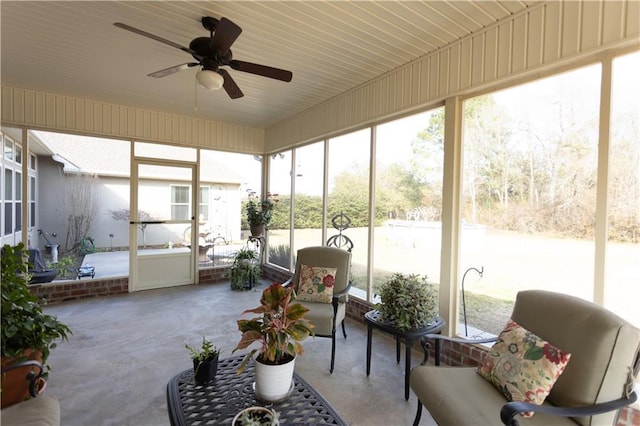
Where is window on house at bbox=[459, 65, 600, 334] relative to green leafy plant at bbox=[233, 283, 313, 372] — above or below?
above

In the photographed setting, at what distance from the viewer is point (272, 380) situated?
1.51 meters

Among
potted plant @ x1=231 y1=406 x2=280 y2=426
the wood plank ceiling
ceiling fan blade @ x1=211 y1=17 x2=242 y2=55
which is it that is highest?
the wood plank ceiling

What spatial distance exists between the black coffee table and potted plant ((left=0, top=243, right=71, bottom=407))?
0.71m

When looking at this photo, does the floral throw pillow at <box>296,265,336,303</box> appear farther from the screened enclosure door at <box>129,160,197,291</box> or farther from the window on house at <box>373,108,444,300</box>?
the screened enclosure door at <box>129,160,197,291</box>

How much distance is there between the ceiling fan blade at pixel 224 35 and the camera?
76.6 inches

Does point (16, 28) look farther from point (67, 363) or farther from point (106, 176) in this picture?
point (67, 363)

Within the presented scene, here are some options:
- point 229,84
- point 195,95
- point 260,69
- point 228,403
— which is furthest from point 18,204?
point 228,403

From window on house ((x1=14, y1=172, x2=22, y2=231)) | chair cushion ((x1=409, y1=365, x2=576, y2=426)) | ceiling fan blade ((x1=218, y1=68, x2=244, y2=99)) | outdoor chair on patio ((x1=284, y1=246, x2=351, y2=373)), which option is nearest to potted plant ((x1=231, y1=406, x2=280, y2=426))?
chair cushion ((x1=409, y1=365, x2=576, y2=426))

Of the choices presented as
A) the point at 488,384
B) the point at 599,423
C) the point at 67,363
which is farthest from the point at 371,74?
the point at 67,363

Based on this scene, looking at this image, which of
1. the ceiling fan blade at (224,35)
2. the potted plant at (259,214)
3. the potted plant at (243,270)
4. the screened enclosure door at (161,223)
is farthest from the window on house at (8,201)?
the ceiling fan blade at (224,35)

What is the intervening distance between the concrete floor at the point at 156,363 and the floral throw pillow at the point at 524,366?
0.71 metres

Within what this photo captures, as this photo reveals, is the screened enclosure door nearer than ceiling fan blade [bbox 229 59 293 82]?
No

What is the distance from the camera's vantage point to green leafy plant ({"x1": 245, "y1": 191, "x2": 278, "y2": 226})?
17.5 feet

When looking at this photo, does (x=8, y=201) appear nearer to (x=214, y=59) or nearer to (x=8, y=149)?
(x=8, y=149)
